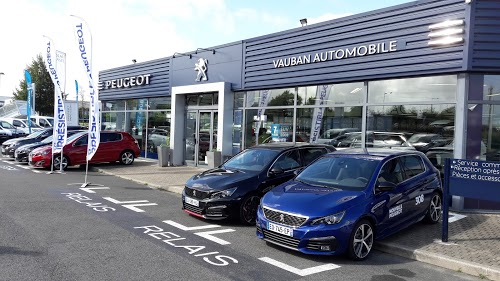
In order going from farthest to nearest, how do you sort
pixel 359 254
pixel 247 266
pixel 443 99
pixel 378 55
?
1. pixel 378 55
2. pixel 443 99
3. pixel 359 254
4. pixel 247 266

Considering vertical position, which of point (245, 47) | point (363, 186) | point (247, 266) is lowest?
point (247, 266)

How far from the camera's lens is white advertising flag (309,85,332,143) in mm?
12164

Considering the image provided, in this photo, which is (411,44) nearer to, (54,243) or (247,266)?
(247,266)

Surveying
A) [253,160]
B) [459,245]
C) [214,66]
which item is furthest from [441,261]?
[214,66]

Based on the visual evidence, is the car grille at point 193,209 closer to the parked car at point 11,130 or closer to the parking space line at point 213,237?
the parking space line at point 213,237

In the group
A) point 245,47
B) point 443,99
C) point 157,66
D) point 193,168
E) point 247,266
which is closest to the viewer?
point 247,266

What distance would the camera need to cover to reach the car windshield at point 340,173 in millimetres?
6391

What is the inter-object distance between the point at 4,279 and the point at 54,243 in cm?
146

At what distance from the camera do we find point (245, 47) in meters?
14.7

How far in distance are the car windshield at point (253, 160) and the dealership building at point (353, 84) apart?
358cm

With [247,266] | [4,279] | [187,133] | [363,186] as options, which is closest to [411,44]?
[363,186]

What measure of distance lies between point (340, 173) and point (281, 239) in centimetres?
166

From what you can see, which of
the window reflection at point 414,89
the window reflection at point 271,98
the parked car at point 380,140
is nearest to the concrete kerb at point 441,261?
the parked car at point 380,140

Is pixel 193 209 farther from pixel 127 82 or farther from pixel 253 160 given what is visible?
pixel 127 82
